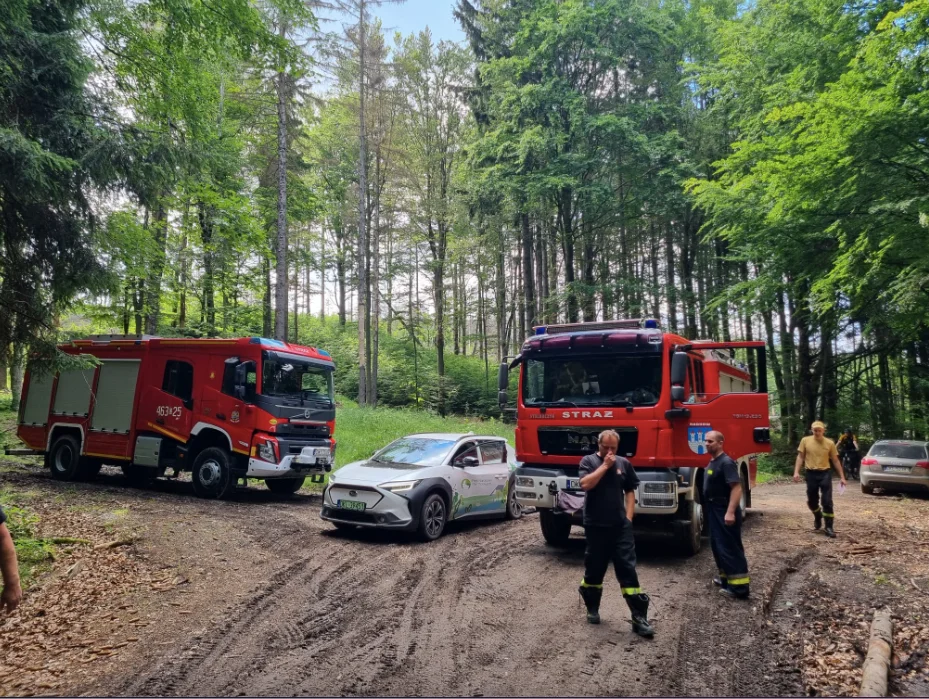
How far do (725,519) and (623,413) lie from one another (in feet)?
6.18

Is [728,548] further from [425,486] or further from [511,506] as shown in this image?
[511,506]

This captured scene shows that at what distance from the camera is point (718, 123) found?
2256cm

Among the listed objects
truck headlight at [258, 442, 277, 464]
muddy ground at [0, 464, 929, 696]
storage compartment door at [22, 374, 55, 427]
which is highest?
storage compartment door at [22, 374, 55, 427]

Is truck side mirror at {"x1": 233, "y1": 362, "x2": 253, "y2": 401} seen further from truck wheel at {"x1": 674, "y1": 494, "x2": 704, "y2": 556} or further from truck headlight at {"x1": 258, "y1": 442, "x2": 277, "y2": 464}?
truck wheel at {"x1": 674, "y1": 494, "x2": 704, "y2": 556}

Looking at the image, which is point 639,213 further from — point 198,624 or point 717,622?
point 198,624

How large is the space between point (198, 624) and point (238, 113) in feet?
64.7

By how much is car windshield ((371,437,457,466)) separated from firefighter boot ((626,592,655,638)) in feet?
15.0

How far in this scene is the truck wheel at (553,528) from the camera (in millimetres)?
8305

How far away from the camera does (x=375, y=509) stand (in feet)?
27.5

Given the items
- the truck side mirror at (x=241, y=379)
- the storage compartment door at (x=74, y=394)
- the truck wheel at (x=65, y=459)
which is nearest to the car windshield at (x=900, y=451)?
the truck side mirror at (x=241, y=379)

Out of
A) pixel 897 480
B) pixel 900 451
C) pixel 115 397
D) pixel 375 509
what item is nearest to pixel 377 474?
pixel 375 509

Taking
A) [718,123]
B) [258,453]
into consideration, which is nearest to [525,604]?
[258,453]

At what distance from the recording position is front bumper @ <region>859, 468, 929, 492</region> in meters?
14.9

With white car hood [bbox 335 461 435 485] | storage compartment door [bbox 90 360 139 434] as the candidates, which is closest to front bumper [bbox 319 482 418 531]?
white car hood [bbox 335 461 435 485]
